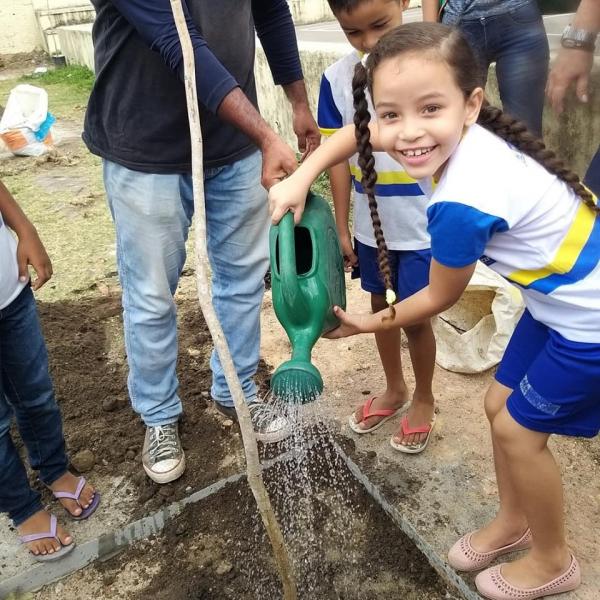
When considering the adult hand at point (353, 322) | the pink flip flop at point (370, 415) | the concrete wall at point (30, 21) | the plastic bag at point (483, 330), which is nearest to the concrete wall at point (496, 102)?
the plastic bag at point (483, 330)

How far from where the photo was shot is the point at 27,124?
6.39m

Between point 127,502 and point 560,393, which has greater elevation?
point 560,393

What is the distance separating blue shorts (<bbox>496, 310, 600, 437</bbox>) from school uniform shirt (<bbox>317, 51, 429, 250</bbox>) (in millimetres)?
492

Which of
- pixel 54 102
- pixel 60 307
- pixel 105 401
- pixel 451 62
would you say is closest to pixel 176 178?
pixel 451 62

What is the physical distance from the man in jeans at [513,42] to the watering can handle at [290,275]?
4.58 feet

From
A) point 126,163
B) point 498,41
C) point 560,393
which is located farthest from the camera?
point 498,41

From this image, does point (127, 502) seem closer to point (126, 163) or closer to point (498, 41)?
point (126, 163)

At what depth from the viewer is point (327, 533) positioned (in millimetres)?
2047

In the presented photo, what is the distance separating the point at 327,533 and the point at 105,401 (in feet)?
3.60

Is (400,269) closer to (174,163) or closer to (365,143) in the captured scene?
(365,143)

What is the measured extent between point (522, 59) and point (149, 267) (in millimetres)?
1626

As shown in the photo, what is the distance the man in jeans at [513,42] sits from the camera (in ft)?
8.13

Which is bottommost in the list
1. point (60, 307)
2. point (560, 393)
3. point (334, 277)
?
point (60, 307)

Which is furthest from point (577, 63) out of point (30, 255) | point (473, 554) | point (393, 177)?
point (30, 255)
